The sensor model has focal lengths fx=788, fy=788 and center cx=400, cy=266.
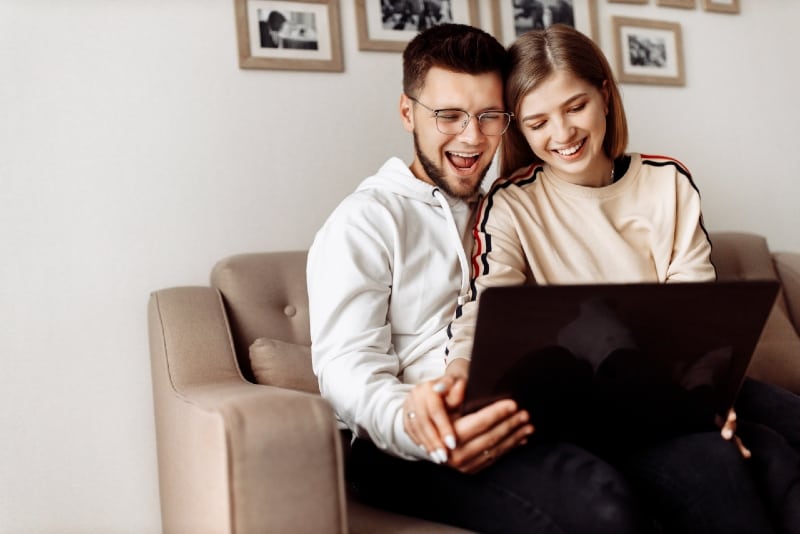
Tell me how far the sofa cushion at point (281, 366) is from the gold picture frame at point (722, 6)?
178 cm

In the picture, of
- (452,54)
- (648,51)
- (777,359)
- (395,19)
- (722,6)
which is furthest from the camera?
(722,6)

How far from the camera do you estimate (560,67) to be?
1.50m

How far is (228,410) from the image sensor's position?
105 centimetres

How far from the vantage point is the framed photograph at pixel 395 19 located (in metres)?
2.04

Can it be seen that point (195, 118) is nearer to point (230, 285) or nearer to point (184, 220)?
point (184, 220)

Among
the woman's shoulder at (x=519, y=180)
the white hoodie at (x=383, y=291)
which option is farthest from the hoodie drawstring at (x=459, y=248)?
the woman's shoulder at (x=519, y=180)

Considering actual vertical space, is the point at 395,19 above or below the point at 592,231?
above

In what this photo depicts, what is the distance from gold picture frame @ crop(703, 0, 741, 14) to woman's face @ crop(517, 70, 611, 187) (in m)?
1.19

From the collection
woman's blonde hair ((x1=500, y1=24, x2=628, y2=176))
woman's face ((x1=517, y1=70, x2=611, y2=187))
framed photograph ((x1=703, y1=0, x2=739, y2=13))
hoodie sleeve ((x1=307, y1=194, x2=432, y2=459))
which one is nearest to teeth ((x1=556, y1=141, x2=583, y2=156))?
woman's face ((x1=517, y1=70, x2=611, y2=187))

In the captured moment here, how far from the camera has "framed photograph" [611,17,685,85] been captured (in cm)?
238

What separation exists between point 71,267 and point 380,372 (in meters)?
0.85

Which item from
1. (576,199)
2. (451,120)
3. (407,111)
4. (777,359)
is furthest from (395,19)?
(777,359)

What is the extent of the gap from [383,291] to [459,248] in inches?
7.7

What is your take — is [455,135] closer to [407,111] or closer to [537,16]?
[407,111]
